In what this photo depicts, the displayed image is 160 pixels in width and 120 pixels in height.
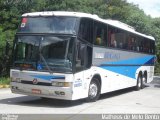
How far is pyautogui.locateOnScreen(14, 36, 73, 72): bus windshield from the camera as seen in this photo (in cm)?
1299

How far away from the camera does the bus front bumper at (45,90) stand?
12913mm

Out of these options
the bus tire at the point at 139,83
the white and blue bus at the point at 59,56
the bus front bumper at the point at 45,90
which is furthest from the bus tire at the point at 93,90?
the bus tire at the point at 139,83

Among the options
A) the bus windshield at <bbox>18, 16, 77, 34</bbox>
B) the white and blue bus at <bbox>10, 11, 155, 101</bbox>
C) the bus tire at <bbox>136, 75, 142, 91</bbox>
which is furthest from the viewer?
the bus tire at <bbox>136, 75, 142, 91</bbox>

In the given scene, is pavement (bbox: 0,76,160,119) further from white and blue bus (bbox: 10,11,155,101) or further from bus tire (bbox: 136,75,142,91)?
bus tire (bbox: 136,75,142,91)

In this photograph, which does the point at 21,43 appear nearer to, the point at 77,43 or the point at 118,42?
the point at 77,43

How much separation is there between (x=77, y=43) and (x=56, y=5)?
16644mm

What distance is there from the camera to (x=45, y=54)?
13.3 metres

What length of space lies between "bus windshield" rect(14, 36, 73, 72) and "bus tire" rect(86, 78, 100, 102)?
2.15m

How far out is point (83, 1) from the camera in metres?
32.8

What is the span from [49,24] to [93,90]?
323 centimetres

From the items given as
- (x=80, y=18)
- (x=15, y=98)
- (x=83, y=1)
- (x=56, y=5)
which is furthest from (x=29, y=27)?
(x=83, y=1)

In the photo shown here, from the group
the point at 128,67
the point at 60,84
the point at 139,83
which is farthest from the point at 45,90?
the point at 139,83

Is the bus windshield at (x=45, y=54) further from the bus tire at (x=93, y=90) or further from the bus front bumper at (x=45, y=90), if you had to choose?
the bus tire at (x=93, y=90)

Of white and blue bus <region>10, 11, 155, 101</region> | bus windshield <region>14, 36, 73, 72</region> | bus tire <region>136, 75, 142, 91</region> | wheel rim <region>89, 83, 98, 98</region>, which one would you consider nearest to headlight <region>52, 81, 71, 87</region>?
white and blue bus <region>10, 11, 155, 101</region>
